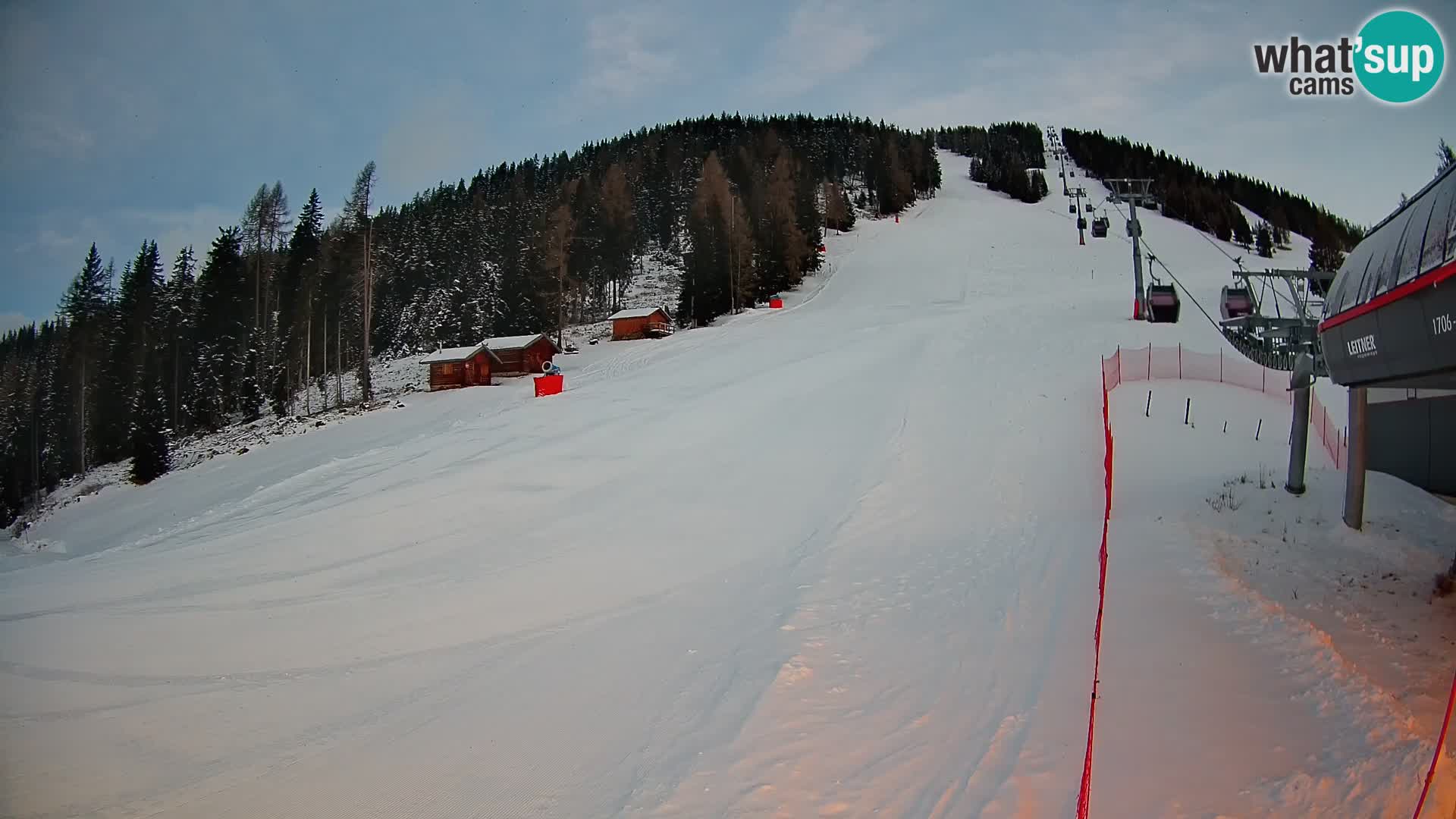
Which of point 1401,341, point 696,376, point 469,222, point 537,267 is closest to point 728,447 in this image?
point 696,376

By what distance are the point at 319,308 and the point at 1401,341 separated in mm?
53911

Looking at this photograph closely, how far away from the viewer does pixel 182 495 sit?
76.2ft

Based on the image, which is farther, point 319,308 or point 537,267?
point 537,267

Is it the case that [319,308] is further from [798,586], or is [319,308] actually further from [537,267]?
[798,586]

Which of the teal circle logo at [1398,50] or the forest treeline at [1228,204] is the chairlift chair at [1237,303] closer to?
the forest treeline at [1228,204]

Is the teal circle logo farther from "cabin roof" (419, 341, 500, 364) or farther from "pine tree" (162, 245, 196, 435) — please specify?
"cabin roof" (419, 341, 500, 364)

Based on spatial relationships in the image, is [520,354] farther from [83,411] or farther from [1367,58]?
[1367,58]

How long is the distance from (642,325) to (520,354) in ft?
31.9

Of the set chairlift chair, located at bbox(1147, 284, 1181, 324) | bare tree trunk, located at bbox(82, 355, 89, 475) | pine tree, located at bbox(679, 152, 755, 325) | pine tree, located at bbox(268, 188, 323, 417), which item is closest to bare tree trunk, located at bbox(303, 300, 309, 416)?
pine tree, located at bbox(268, 188, 323, 417)

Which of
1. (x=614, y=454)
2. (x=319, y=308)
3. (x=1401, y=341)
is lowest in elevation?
(x=614, y=454)

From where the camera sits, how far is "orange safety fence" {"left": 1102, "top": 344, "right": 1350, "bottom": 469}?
68.1ft

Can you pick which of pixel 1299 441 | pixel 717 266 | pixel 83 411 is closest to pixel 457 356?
pixel 717 266

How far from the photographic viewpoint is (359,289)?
138 ft

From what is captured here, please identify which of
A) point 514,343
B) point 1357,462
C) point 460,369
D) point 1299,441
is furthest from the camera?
point 514,343
